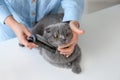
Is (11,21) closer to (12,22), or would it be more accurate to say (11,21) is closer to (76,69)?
(12,22)

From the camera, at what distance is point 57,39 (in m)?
0.54

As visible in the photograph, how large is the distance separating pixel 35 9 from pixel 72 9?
13cm

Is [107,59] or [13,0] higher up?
[13,0]

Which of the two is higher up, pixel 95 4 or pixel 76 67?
pixel 76 67

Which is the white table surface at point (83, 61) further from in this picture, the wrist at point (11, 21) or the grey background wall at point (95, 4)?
the grey background wall at point (95, 4)

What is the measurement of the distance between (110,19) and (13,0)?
0.34m

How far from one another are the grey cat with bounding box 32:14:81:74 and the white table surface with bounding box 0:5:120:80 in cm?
2

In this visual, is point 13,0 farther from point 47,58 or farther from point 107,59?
point 107,59

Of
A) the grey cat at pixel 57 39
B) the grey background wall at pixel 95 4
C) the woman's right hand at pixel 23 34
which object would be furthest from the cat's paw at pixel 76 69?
the grey background wall at pixel 95 4

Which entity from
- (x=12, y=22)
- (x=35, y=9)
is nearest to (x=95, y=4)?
(x=35, y=9)

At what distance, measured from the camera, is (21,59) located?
64cm

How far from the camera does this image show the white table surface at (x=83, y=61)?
1.95ft

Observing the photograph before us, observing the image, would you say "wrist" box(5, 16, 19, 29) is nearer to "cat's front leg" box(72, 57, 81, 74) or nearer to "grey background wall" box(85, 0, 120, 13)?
A: "cat's front leg" box(72, 57, 81, 74)

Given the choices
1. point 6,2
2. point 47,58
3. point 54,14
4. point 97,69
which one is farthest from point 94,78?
point 6,2
